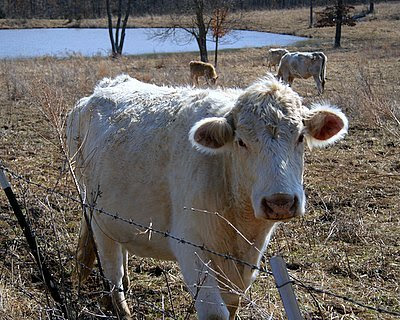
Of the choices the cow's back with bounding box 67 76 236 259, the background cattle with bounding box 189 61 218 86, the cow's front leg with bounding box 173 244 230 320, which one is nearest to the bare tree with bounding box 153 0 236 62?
the background cattle with bounding box 189 61 218 86

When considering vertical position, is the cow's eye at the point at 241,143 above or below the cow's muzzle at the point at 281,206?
above

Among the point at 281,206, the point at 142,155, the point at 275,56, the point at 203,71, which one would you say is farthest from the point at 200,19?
the point at 281,206

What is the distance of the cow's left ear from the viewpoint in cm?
341

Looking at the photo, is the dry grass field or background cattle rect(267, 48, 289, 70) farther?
background cattle rect(267, 48, 289, 70)

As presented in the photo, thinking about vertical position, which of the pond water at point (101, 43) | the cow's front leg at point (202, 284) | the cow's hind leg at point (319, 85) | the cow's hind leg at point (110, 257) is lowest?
the pond water at point (101, 43)

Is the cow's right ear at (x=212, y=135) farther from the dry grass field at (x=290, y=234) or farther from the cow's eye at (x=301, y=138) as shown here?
the dry grass field at (x=290, y=234)

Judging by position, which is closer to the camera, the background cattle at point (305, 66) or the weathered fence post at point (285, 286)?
the weathered fence post at point (285, 286)

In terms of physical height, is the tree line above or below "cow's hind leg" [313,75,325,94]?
above

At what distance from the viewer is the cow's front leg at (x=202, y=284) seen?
314 cm

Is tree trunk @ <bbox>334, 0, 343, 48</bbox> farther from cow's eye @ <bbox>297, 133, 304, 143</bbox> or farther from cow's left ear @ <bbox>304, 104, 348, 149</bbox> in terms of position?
cow's eye @ <bbox>297, 133, 304, 143</bbox>

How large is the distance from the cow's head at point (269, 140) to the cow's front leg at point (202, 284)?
41 centimetres

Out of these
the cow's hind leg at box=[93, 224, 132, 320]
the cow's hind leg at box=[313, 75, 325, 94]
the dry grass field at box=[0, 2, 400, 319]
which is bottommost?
the cow's hind leg at box=[313, 75, 325, 94]

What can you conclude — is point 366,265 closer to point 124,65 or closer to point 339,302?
point 339,302

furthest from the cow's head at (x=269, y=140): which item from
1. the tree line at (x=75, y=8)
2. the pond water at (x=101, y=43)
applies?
the tree line at (x=75, y=8)
